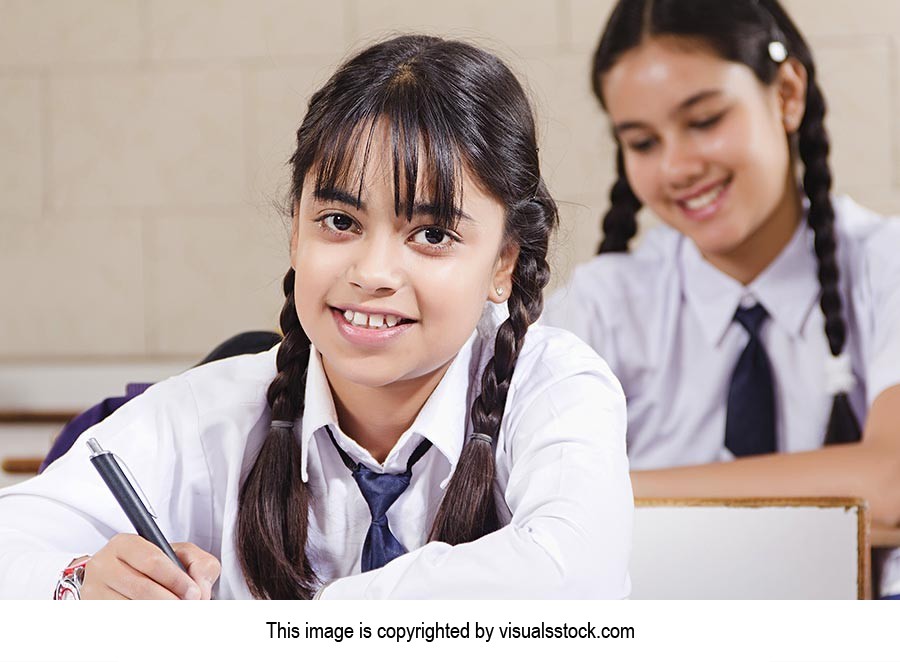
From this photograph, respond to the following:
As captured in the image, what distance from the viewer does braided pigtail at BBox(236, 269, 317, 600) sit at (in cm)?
46

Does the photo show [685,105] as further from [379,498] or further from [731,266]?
[379,498]

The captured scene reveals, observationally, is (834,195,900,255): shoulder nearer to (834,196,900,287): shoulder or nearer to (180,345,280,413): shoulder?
(834,196,900,287): shoulder

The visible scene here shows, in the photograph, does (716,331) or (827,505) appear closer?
(827,505)

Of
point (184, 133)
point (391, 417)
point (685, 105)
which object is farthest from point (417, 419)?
point (184, 133)

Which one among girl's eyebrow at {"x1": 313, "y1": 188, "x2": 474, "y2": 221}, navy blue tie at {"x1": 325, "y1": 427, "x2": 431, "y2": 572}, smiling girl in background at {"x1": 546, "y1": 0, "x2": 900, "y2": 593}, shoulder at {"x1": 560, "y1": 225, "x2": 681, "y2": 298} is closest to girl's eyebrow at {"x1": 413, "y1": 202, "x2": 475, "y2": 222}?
girl's eyebrow at {"x1": 313, "y1": 188, "x2": 474, "y2": 221}

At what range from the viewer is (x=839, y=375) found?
91 centimetres

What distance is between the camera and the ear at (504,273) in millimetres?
461

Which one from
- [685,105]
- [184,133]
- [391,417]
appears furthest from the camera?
[184,133]

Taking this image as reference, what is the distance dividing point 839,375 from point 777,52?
290 mm

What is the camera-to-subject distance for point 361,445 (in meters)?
0.50

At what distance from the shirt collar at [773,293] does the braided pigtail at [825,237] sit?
0.07 ft

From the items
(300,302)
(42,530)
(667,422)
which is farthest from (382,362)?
(667,422)

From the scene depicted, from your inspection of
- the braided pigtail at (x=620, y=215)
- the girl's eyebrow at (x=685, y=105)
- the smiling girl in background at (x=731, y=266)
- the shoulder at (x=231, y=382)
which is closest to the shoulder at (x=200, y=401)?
Result: the shoulder at (x=231, y=382)
